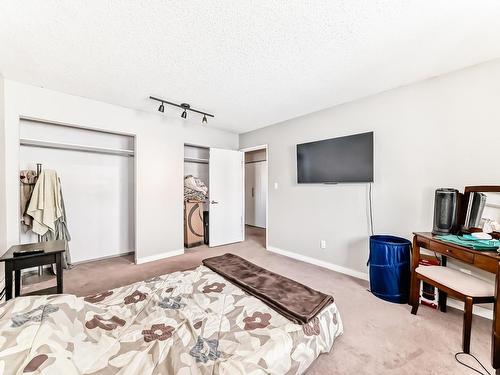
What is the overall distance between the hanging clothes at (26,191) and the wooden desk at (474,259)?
456 centimetres

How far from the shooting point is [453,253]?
1854 mm

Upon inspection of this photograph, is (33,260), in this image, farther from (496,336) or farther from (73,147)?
(496,336)

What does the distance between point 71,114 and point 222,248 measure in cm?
316

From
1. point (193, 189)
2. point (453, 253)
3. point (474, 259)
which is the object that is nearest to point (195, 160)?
point (193, 189)

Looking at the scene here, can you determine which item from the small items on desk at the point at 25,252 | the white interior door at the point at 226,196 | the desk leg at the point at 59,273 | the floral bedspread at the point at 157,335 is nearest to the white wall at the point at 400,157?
the white interior door at the point at 226,196

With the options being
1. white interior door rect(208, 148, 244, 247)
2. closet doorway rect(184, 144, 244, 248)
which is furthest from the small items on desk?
white interior door rect(208, 148, 244, 247)

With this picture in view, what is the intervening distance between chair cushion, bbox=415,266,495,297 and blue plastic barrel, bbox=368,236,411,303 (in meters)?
0.25

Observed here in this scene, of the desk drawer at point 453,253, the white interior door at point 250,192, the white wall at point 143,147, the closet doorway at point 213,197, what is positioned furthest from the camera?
the white interior door at point 250,192

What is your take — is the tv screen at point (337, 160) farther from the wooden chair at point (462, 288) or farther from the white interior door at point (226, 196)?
the white interior door at point (226, 196)

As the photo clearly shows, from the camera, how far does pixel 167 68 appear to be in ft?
7.28

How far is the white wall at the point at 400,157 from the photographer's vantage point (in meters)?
2.12

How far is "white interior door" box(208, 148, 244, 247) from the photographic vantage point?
14.3ft

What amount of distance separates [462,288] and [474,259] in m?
0.25

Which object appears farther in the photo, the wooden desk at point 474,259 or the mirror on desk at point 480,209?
the mirror on desk at point 480,209
